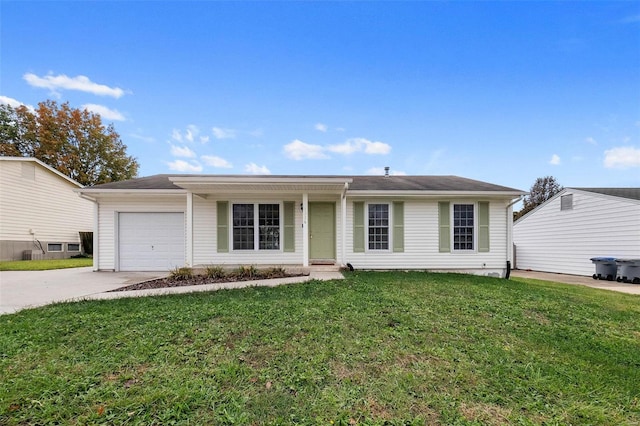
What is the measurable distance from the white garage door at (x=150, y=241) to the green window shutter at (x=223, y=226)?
141cm

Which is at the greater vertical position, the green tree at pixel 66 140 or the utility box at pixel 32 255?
the green tree at pixel 66 140

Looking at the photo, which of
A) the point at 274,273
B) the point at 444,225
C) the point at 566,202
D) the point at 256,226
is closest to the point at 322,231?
the point at 256,226

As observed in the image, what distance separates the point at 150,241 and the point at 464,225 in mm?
10739

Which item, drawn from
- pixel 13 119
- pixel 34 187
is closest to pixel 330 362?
pixel 34 187

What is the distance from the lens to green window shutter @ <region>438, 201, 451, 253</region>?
9617 mm

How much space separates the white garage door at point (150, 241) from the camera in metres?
9.89

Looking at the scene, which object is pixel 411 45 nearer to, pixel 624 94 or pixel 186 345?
pixel 624 94

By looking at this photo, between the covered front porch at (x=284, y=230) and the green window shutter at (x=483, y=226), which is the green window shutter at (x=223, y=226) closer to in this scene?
the covered front porch at (x=284, y=230)

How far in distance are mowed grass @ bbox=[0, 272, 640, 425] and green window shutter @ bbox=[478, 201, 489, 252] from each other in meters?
4.68

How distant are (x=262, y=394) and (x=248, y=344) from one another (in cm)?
96

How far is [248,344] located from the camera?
3379 mm

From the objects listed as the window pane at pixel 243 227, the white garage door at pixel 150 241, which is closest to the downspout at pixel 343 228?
the window pane at pixel 243 227

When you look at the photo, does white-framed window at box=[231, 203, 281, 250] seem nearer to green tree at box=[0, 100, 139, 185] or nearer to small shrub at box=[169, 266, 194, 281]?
small shrub at box=[169, 266, 194, 281]

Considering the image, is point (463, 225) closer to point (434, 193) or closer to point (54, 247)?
point (434, 193)
